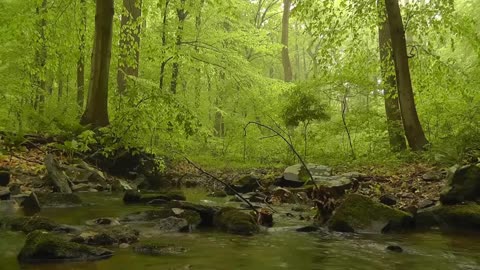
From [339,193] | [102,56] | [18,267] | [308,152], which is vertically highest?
[102,56]

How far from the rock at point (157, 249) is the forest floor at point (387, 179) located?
3674 millimetres

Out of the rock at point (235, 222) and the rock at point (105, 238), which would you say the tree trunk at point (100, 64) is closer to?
the rock at point (235, 222)

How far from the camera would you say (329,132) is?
50.4 ft

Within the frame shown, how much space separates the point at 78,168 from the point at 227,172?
18.1 ft

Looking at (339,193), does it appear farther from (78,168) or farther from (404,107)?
(78,168)

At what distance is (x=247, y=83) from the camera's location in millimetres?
19234

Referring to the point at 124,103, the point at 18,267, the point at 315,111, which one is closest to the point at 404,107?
the point at 315,111

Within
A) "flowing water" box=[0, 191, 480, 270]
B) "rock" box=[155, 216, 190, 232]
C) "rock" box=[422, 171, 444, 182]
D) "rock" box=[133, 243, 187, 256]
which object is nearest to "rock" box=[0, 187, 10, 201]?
"flowing water" box=[0, 191, 480, 270]

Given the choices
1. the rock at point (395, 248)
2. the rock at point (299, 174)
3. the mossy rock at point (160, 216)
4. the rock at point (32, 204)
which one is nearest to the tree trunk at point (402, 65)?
the rock at point (299, 174)

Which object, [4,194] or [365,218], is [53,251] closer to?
[365,218]

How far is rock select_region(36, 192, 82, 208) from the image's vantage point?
287 inches

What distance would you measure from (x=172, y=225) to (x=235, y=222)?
0.85 metres

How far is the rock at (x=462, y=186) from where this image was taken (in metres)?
6.51

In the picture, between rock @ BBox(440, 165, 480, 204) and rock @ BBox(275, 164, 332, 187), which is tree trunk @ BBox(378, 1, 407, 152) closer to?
rock @ BBox(275, 164, 332, 187)
